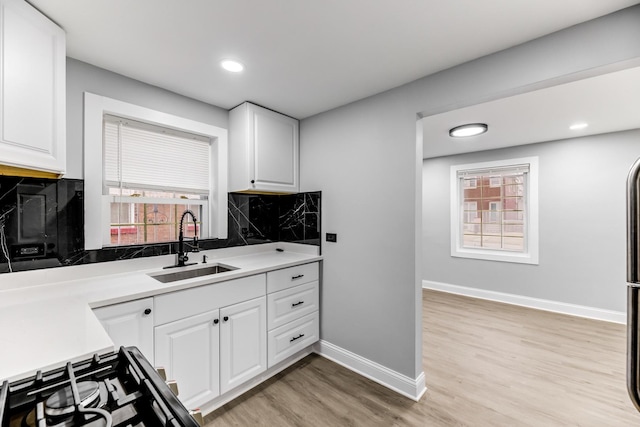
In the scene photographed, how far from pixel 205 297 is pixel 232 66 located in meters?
1.57

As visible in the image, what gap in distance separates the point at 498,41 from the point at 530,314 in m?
3.58

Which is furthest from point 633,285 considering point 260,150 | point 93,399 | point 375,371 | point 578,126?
point 578,126

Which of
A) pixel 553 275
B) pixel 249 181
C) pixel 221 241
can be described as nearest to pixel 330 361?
pixel 221 241

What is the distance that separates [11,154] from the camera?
3.95 feet

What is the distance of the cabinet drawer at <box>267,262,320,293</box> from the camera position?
2229 millimetres

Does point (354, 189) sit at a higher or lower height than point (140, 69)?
lower

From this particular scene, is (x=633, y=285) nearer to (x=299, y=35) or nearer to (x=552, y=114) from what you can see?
(x=299, y=35)

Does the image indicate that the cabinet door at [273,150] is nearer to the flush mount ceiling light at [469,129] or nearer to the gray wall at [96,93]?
the gray wall at [96,93]

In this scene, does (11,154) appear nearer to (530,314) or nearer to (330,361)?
(330,361)

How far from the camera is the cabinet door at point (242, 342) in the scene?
1.90m

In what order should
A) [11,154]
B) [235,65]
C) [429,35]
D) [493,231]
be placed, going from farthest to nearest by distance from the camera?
[493,231] → [235,65] → [429,35] → [11,154]

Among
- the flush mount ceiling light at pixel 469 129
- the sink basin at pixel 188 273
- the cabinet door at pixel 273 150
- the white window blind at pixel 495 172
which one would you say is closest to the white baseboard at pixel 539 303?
the white window blind at pixel 495 172

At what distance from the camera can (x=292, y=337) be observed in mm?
2389

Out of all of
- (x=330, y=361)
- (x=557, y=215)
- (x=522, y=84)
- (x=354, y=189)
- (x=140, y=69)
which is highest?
(x=140, y=69)
